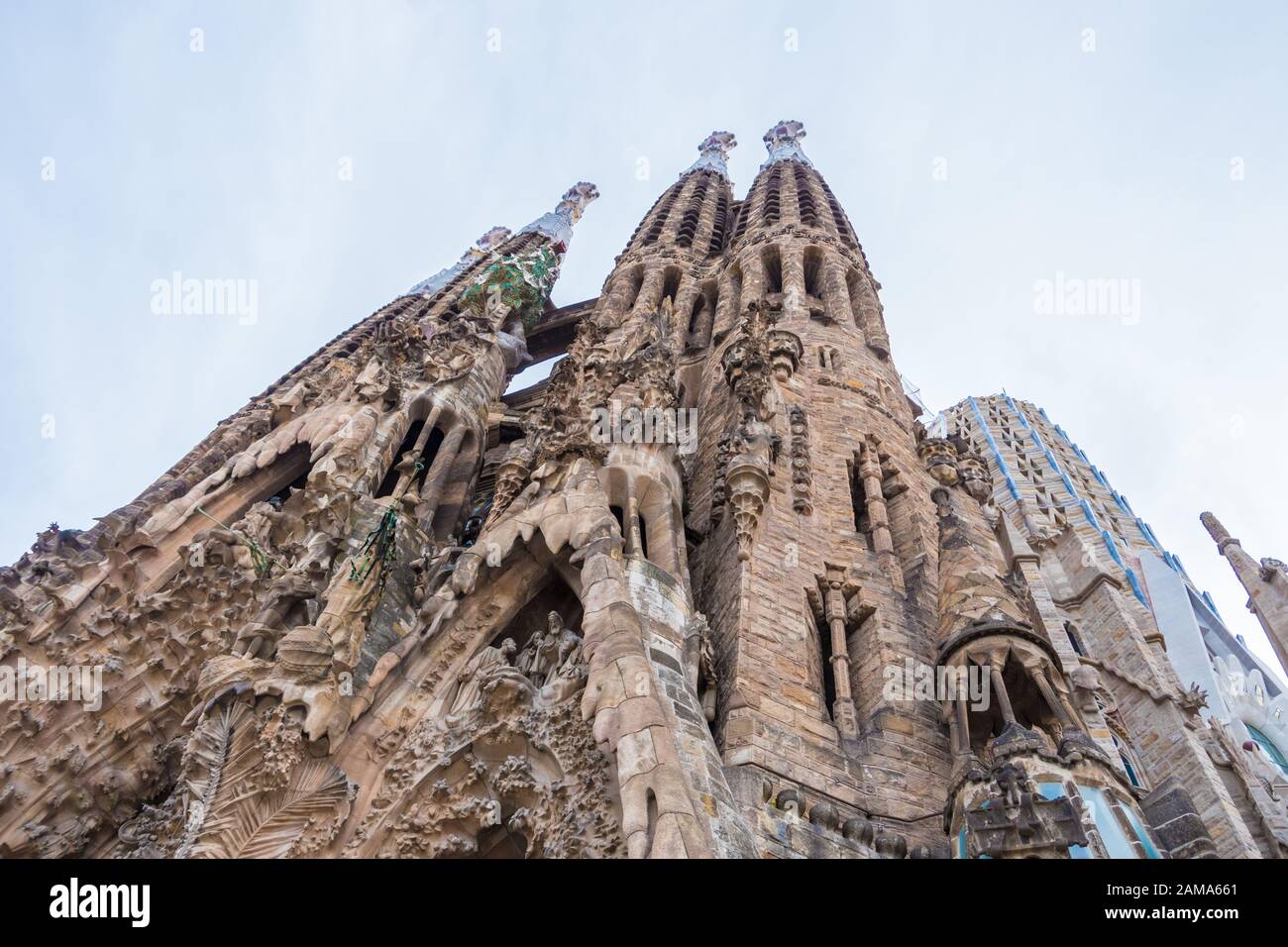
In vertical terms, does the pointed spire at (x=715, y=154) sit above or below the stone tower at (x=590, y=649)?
above

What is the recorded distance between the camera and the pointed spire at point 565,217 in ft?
150

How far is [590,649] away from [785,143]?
34126 mm

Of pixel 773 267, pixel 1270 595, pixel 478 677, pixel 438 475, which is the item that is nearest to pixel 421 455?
pixel 438 475

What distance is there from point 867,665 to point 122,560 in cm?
938

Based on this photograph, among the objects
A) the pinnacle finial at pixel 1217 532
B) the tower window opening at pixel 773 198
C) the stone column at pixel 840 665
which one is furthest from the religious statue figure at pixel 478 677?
the pinnacle finial at pixel 1217 532

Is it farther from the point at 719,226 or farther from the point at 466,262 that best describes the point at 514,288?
the point at 466,262

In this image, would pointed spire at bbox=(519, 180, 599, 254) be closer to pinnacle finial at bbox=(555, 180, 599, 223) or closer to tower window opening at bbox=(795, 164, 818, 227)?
pinnacle finial at bbox=(555, 180, 599, 223)

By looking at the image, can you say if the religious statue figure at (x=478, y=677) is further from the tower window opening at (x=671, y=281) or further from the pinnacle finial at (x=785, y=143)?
the pinnacle finial at (x=785, y=143)

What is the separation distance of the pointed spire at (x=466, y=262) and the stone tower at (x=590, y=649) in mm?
22756

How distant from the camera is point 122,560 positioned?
536 inches

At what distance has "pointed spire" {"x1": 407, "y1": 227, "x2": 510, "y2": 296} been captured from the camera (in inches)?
1657

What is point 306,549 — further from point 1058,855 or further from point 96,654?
point 1058,855

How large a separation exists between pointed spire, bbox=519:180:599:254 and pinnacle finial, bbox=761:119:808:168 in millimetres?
9289

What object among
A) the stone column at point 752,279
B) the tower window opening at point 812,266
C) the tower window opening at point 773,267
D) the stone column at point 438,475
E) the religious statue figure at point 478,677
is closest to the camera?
the religious statue figure at point 478,677
